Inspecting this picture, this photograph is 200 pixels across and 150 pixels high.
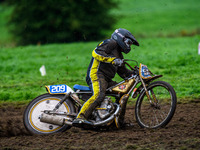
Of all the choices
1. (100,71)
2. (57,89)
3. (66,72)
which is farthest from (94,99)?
(66,72)

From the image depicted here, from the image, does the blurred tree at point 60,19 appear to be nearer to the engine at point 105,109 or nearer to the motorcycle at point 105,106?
the motorcycle at point 105,106

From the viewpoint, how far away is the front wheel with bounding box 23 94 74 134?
6.53 m

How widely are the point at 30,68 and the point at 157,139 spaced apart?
10.7m

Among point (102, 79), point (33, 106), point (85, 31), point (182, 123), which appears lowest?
point (182, 123)

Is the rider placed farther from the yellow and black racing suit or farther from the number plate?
the number plate

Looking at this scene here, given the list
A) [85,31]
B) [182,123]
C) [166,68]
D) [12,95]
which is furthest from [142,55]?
[85,31]

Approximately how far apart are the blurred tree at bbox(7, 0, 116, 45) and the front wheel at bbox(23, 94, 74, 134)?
2565cm

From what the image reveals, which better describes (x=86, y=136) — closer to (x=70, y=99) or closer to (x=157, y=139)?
(x=70, y=99)

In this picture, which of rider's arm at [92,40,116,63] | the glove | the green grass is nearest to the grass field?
the green grass

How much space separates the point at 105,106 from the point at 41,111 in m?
1.29

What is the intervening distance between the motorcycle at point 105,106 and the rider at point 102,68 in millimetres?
187

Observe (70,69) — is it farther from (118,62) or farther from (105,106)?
(118,62)

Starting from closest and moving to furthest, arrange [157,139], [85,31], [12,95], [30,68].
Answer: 1. [157,139]
2. [12,95]
3. [30,68]
4. [85,31]

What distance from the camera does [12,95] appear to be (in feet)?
35.1
